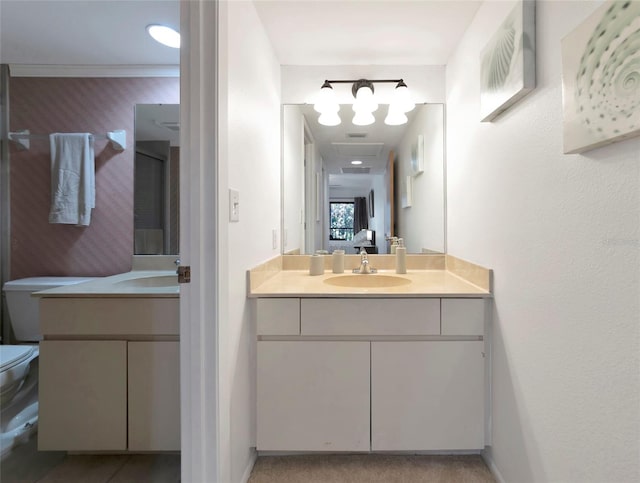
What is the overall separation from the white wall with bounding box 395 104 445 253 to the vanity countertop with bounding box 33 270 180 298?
1.43 m

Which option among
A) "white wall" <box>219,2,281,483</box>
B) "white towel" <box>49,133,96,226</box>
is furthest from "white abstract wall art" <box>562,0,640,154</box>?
"white towel" <box>49,133,96,226</box>

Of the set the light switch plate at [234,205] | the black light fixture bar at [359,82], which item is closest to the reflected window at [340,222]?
the black light fixture bar at [359,82]

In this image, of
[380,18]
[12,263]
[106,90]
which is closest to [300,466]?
[380,18]

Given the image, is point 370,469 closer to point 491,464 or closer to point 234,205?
point 491,464

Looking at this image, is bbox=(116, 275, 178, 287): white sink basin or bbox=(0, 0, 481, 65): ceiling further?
bbox=(116, 275, 178, 287): white sink basin

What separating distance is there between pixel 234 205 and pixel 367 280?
0.93 metres

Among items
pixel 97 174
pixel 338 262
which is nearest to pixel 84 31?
pixel 97 174

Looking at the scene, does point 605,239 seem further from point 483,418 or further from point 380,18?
point 380,18

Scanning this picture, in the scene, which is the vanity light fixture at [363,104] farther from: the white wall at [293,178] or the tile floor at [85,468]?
the tile floor at [85,468]

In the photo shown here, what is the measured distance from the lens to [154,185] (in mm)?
2057

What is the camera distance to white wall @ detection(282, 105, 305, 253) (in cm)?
194

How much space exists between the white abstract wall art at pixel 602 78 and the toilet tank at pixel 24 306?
8.24 feet

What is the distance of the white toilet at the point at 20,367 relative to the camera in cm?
142

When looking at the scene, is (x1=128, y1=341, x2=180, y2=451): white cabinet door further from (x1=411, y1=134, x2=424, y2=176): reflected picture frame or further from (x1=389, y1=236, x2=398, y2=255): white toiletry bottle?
(x1=411, y1=134, x2=424, y2=176): reflected picture frame
